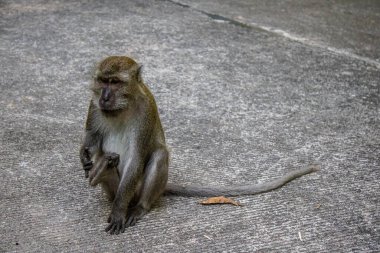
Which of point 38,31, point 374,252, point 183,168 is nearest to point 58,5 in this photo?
point 38,31

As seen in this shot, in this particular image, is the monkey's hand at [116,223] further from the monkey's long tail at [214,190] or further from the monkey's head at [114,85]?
the monkey's head at [114,85]

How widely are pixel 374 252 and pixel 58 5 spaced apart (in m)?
5.50

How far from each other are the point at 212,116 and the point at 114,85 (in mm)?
1790

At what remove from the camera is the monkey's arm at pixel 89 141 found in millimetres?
3678

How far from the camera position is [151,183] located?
3678 millimetres

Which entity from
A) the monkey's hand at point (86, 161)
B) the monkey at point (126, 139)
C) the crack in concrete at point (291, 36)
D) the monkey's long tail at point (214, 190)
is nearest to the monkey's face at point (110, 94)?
the monkey at point (126, 139)

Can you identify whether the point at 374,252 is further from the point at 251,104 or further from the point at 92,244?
the point at 251,104

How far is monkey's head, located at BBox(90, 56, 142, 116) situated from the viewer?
11.2ft

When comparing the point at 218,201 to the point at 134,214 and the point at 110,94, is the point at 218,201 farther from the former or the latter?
the point at 110,94

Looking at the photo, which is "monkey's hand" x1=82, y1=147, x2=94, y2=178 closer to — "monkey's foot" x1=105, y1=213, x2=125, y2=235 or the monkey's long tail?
"monkey's foot" x1=105, y1=213, x2=125, y2=235

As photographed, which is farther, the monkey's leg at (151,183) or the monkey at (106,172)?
the monkey's leg at (151,183)

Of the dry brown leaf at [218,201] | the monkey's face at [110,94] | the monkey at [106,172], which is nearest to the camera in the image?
the monkey's face at [110,94]

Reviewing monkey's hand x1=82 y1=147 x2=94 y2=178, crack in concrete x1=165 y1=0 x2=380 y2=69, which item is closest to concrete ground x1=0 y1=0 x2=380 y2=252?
crack in concrete x1=165 y1=0 x2=380 y2=69

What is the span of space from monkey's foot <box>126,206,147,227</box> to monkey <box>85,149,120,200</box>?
0.56 ft
